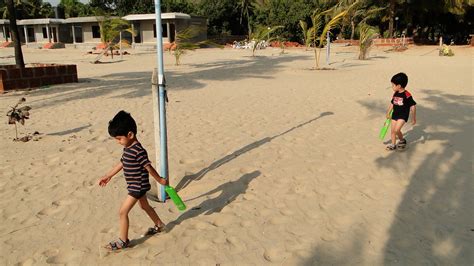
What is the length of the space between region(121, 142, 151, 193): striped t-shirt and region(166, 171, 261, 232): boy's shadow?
0.58 m

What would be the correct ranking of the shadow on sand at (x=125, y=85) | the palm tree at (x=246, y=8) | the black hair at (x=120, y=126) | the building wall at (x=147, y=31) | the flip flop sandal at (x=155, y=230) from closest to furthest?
the black hair at (x=120, y=126)
the flip flop sandal at (x=155, y=230)
the shadow on sand at (x=125, y=85)
the building wall at (x=147, y=31)
the palm tree at (x=246, y=8)

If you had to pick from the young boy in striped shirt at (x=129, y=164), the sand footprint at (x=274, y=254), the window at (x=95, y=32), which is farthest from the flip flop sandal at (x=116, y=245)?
the window at (x=95, y=32)

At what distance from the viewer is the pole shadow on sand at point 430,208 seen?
283cm

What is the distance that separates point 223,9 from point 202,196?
42200 mm

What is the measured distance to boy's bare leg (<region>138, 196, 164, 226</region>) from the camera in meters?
2.97

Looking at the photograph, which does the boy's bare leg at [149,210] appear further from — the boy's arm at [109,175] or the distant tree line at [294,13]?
the distant tree line at [294,13]

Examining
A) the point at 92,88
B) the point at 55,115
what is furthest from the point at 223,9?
the point at 55,115

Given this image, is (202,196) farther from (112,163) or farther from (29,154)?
(29,154)

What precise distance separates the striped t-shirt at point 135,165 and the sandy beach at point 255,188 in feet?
1.65

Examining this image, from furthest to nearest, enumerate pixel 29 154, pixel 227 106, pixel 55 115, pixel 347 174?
1. pixel 227 106
2. pixel 55 115
3. pixel 29 154
4. pixel 347 174

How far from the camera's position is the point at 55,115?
23.8 feet

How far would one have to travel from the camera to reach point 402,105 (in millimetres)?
4977

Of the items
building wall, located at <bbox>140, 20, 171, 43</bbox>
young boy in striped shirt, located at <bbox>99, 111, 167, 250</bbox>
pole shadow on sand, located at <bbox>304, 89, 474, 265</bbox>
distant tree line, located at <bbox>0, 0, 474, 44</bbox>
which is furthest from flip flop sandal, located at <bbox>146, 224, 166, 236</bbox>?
building wall, located at <bbox>140, 20, 171, 43</bbox>

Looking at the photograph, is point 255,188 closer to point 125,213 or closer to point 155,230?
point 155,230
